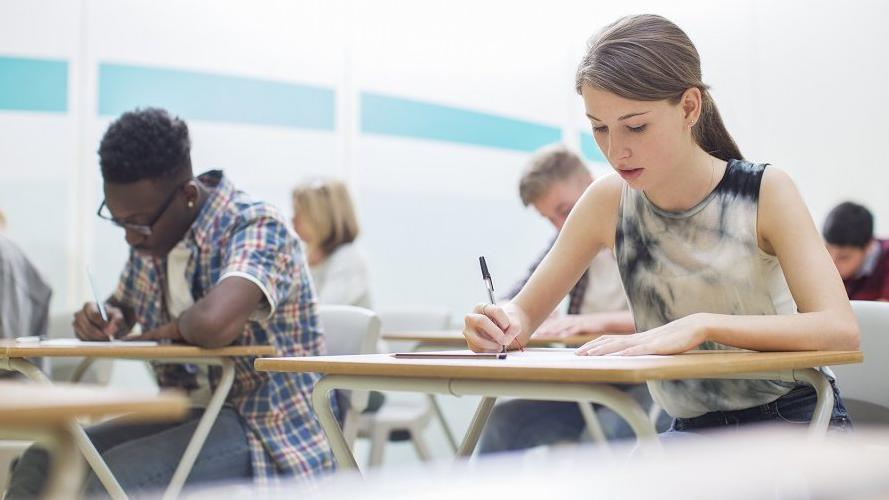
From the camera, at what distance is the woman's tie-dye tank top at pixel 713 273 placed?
1623mm

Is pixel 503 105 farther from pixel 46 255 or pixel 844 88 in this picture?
pixel 46 255

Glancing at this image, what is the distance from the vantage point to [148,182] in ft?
7.25

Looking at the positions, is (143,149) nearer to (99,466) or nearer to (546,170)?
(99,466)

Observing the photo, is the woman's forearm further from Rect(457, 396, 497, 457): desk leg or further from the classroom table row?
Rect(457, 396, 497, 457): desk leg

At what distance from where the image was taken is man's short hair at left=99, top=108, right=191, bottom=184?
7.21 ft

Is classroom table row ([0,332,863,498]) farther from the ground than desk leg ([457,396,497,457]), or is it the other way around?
classroom table row ([0,332,863,498])

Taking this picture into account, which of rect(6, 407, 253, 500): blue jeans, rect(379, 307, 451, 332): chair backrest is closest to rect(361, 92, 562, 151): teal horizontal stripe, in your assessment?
rect(379, 307, 451, 332): chair backrest

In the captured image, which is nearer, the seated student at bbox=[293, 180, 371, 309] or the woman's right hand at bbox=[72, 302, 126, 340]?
the woman's right hand at bbox=[72, 302, 126, 340]

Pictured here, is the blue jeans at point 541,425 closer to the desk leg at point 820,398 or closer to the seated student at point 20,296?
the seated student at point 20,296

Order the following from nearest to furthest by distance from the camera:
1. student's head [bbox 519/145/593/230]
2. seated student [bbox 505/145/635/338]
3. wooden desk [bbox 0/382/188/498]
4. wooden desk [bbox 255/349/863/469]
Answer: wooden desk [bbox 0/382/188/498], wooden desk [bbox 255/349/863/469], seated student [bbox 505/145/635/338], student's head [bbox 519/145/593/230]

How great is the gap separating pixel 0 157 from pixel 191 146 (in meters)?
2.10

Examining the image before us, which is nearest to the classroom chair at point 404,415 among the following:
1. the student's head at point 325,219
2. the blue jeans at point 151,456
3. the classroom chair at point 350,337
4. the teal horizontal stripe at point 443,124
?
the student's head at point 325,219

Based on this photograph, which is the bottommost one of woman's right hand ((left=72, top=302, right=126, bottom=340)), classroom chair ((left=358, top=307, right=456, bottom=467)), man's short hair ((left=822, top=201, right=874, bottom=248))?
classroom chair ((left=358, top=307, right=456, bottom=467))

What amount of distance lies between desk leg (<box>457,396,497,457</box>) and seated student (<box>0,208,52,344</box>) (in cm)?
173
